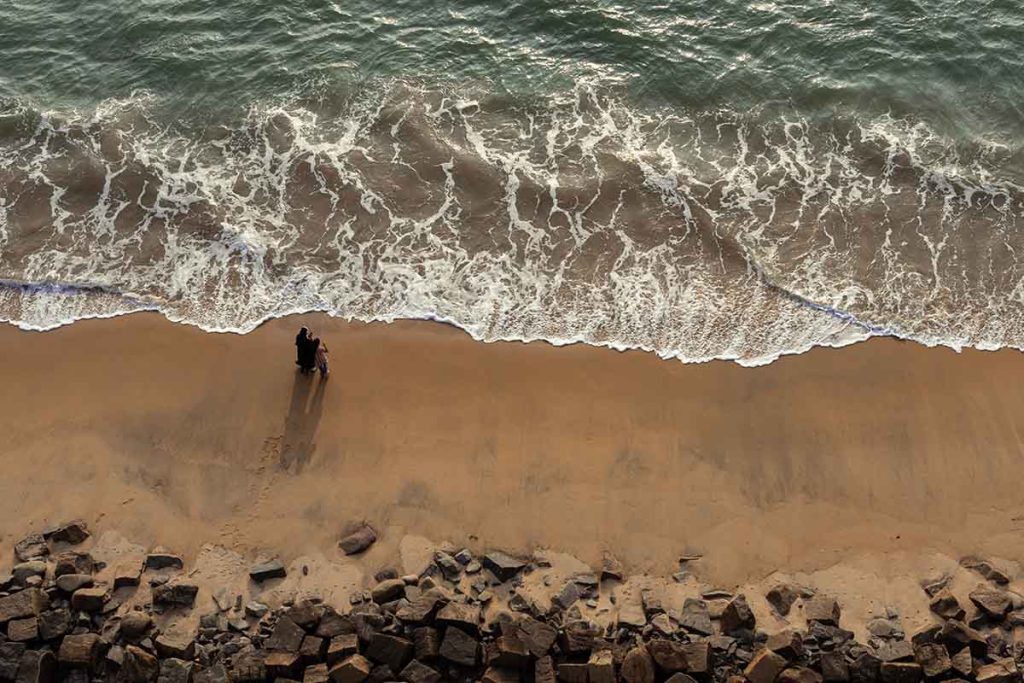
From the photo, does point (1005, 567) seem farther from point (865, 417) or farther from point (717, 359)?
point (717, 359)

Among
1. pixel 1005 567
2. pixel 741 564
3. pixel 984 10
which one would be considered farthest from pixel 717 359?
pixel 984 10

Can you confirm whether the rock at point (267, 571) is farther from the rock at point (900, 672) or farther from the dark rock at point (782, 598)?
the rock at point (900, 672)

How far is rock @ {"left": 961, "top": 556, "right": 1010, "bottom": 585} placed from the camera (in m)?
14.3

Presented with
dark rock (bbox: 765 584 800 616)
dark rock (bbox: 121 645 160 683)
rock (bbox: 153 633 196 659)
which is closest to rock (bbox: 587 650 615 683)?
dark rock (bbox: 765 584 800 616)

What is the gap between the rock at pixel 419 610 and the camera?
13.3 metres

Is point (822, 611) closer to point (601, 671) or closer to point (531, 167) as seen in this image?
point (601, 671)

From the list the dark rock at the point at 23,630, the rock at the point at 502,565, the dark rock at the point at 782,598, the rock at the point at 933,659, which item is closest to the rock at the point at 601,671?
the rock at the point at 502,565

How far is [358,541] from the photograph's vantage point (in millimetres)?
14836

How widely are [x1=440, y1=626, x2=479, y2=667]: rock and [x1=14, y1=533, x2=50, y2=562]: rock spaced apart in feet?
22.4

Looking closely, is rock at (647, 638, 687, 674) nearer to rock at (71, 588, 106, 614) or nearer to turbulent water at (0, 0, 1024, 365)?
turbulent water at (0, 0, 1024, 365)

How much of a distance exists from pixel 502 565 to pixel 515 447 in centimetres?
262

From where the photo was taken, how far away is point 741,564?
1466 centimetres

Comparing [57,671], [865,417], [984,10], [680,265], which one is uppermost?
[984,10]

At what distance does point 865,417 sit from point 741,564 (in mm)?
4127
